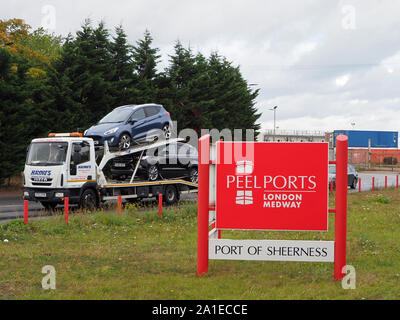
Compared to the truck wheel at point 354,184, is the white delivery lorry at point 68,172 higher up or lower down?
higher up

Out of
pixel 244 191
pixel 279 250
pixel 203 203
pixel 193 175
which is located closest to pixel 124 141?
pixel 193 175

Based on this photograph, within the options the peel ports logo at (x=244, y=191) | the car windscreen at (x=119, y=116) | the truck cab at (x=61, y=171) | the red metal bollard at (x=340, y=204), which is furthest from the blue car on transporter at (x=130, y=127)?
the red metal bollard at (x=340, y=204)

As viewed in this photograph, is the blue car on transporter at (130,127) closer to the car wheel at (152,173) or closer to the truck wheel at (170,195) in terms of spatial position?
the car wheel at (152,173)

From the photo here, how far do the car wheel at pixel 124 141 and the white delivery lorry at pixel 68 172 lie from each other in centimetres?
18

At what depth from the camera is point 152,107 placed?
19.0m

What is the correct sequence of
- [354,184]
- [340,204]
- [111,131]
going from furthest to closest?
[354,184] < [111,131] < [340,204]

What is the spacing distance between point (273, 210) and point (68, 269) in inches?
128

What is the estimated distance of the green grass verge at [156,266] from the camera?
21.1ft

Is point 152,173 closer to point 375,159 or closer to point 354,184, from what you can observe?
point 354,184

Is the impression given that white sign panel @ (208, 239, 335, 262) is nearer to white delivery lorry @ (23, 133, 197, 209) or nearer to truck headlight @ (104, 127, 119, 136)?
white delivery lorry @ (23, 133, 197, 209)

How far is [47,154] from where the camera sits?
53.5 feet

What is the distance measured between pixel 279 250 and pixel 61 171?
10427mm
